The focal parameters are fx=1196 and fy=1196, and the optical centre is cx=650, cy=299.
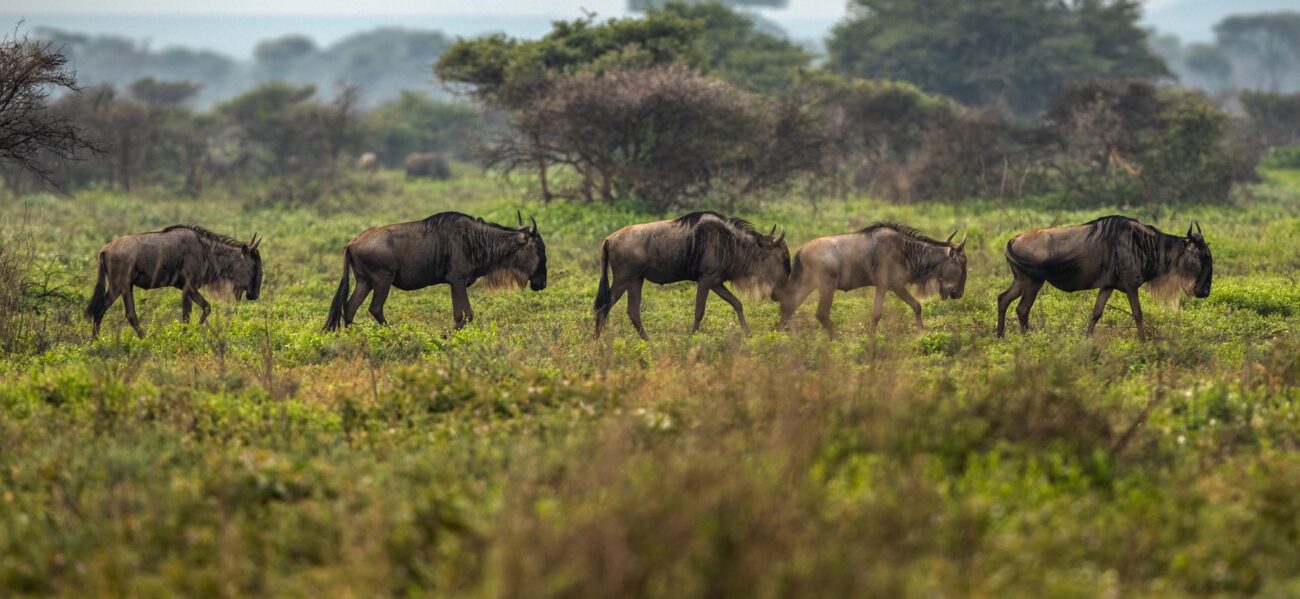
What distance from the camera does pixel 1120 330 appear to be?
35.3ft

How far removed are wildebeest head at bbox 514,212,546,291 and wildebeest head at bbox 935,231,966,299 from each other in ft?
12.6

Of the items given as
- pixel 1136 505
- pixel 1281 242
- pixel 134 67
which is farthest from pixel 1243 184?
pixel 134 67

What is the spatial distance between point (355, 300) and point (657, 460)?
20.2 feet

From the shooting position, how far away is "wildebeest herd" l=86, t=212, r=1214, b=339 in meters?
10.6

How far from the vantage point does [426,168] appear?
34062mm

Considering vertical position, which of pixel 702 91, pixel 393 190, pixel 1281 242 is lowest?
pixel 393 190

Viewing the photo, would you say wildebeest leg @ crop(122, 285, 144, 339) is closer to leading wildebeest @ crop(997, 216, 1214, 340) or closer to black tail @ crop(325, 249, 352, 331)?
black tail @ crop(325, 249, 352, 331)

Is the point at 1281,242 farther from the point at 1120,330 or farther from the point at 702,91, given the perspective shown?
the point at 702,91

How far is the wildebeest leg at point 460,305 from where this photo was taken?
1123 centimetres

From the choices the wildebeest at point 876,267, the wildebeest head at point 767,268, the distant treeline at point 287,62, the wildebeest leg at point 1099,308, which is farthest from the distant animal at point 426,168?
the distant treeline at point 287,62

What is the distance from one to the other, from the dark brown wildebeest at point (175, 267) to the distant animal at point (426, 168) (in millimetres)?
21781

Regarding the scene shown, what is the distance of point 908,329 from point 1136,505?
5374 mm

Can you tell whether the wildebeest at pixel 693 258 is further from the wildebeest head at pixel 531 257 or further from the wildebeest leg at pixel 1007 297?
the wildebeest leg at pixel 1007 297

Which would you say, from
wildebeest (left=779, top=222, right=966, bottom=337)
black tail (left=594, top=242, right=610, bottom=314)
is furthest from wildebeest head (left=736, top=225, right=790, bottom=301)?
black tail (left=594, top=242, right=610, bottom=314)
